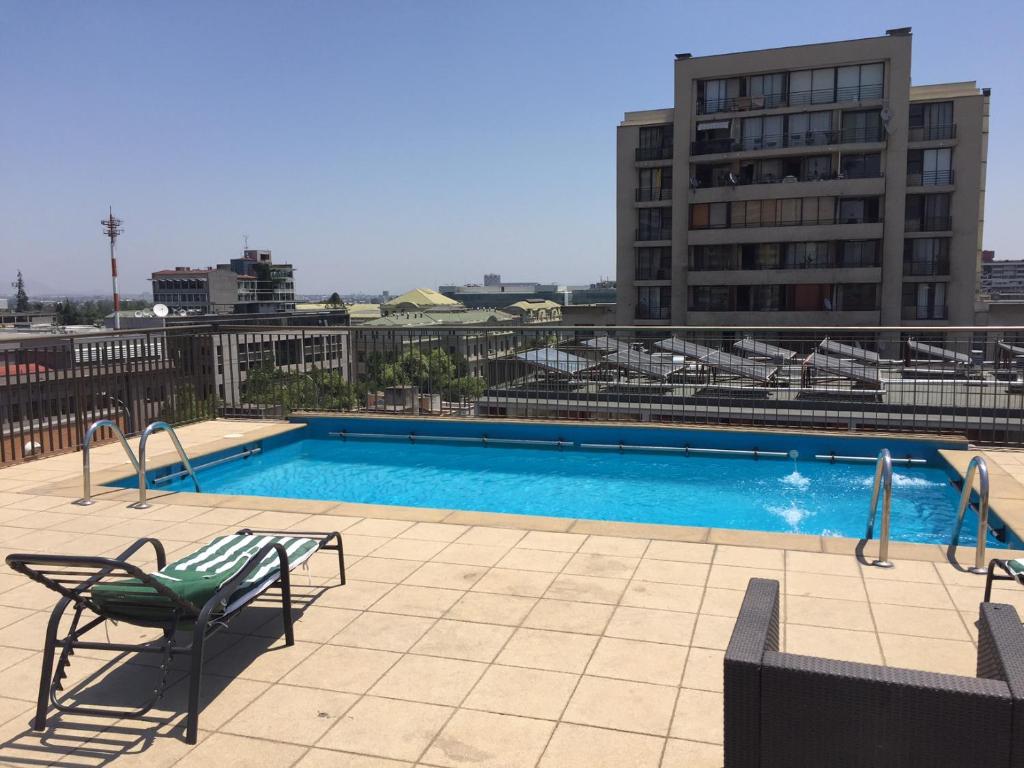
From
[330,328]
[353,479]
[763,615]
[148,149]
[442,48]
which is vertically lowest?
[353,479]

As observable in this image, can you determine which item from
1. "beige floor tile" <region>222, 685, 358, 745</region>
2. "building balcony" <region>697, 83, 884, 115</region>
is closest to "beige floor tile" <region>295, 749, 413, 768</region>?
"beige floor tile" <region>222, 685, 358, 745</region>

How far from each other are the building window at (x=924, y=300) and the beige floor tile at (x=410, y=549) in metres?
42.9

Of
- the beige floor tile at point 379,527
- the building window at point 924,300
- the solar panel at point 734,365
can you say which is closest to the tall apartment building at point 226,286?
the building window at point 924,300

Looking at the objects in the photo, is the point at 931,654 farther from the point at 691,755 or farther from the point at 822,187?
the point at 822,187

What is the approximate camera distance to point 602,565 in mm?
5199

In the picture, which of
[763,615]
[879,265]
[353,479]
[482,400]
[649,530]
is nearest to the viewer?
[763,615]

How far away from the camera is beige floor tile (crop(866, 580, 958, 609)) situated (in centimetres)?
441

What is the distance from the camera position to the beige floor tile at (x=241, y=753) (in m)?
3.01

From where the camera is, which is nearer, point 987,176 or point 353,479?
point 353,479

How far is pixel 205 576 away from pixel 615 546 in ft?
9.80

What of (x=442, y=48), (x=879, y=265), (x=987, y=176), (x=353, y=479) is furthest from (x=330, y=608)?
(x=987, y=176)

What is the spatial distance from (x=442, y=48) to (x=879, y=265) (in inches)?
1165

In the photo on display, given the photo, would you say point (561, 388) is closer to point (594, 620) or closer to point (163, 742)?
point (594, 620)

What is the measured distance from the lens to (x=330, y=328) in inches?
420
